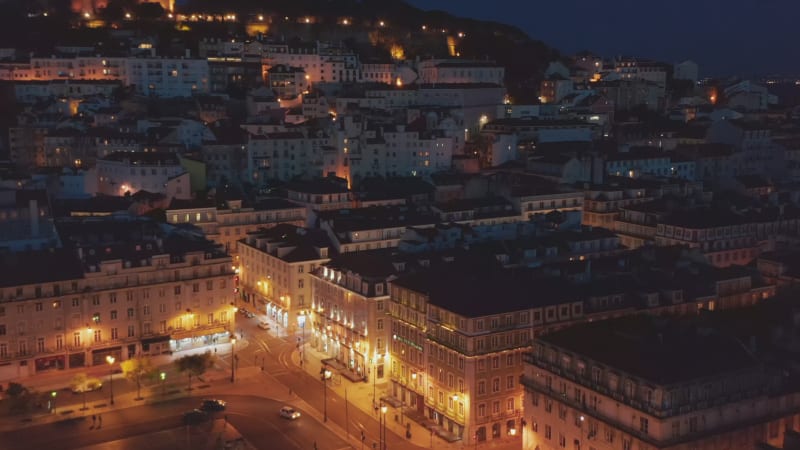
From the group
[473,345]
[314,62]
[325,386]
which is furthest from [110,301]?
[314,62]

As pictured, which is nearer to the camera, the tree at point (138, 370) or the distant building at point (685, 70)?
the tree at point (138, 370)

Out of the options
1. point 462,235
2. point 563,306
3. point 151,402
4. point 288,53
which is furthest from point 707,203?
point 288,53

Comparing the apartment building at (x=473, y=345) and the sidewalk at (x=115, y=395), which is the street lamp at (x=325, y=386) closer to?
the apartment building at (x=473, y=345)

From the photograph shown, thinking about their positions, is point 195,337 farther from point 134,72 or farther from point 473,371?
point 134,72

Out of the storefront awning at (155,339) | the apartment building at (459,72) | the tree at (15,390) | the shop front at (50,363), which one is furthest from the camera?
the apartment building at (459,72)

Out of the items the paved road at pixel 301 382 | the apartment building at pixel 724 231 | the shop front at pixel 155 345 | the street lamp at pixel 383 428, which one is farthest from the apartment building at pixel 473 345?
the apartment building at pixel 724 231

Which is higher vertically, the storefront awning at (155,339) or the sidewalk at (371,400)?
the storefront awning at (155,339)
